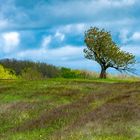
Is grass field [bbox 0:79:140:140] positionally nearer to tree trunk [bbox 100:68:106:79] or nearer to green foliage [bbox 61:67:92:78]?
tree trunk [bbox 100:68:106:79]

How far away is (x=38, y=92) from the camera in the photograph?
156 ft

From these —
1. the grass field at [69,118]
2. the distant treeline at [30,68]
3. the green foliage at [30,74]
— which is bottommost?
the grass field at [69,118]

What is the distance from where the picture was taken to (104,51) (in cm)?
9762

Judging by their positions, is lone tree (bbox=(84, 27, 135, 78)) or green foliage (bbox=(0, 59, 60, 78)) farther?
green foliage (bbox=(0, 59, 60, 78))

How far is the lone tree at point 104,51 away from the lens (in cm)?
9756

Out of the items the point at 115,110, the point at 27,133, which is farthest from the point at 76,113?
the point at 27,133

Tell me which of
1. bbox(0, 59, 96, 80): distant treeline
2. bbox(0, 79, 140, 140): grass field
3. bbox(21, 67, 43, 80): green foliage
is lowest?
bbox(0, 79, 140, 140): grass field

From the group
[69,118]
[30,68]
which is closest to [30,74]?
[30,68]

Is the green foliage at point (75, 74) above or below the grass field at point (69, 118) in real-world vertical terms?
above

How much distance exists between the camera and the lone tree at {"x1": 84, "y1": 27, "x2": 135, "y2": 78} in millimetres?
97562

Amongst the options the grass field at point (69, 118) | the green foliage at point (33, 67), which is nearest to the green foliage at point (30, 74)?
the green foliage at point (33, 67)

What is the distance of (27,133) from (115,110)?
16.7ft

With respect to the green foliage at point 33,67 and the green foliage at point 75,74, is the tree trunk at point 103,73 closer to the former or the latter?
the green foliage at point 75,74

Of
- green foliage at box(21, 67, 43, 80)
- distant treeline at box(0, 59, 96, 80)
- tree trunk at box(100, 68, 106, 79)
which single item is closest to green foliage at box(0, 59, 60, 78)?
distant treeline at box(0, 59, 96, 80)
